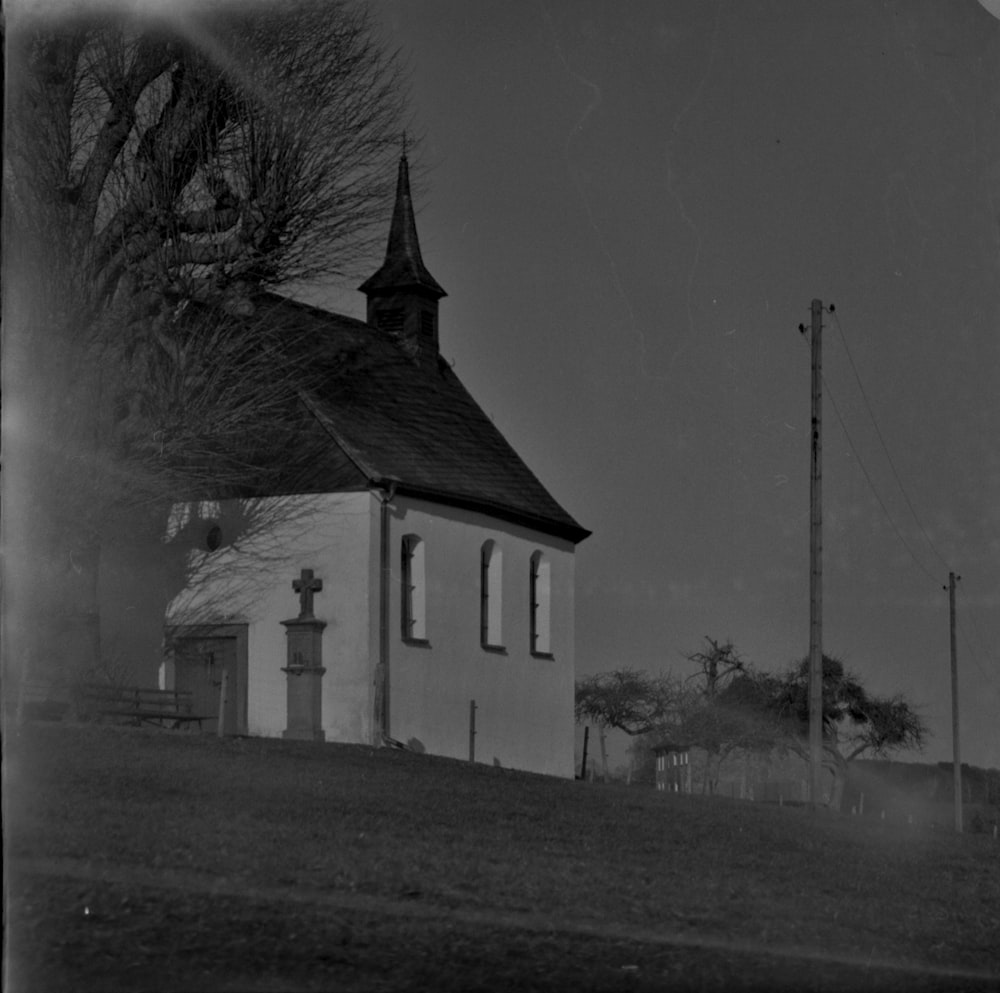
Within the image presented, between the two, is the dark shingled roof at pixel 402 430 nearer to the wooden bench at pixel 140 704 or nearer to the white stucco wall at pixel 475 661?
the white stucco wall at pixel 475 661

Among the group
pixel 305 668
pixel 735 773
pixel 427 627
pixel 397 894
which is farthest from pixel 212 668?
pixel 397 894

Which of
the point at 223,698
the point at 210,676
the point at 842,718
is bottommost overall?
the point at 842,718

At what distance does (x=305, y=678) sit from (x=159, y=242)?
22.0 ft

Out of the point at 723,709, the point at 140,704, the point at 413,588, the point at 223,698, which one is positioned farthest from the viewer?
the point at 413,588

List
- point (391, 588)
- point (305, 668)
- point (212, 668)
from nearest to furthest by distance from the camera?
point (212, 668) < point (305, 668) < point (391, 588)

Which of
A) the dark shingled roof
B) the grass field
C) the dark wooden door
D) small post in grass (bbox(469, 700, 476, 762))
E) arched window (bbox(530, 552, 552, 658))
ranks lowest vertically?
the grass field

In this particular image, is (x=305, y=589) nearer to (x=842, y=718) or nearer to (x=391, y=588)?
(x=391, y=588)

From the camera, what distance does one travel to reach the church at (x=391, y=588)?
16.3 meters

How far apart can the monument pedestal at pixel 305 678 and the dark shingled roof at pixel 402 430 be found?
1.80m

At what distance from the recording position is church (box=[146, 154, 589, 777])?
53.4ft

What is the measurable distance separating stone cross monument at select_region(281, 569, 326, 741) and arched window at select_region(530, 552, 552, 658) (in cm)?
353

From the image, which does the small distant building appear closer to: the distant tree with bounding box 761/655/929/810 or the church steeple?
the distant tree with bounding box 761/655/929/810

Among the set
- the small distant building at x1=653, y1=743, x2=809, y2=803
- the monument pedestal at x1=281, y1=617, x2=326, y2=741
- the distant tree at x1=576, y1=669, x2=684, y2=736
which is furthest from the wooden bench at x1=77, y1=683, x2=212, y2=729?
the small distant building at x1=653, y1=743, x2=809, y2=803

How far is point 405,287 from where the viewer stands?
1329 centimetres
